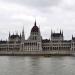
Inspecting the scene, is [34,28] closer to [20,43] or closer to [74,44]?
[20,43]

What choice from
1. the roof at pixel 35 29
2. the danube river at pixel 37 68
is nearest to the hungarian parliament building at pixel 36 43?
the roof at pixel 35 29

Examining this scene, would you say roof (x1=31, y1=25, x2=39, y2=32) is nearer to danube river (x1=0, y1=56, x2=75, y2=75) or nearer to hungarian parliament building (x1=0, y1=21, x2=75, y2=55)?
hungarian parliament building (x1=0, y1=21, x2=75, y2=55)

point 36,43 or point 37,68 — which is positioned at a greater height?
point 36,43

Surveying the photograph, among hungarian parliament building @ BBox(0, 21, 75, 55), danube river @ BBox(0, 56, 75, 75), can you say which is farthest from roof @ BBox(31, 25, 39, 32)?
danube river @ BBox(0, 56, 75, 75)

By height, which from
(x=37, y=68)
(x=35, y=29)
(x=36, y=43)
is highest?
(x=35, y=29)

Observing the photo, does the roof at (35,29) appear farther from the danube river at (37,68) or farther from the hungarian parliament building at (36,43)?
the danube river at (37,68)

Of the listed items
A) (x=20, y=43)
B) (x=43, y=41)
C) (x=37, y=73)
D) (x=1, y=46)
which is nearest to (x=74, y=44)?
(x=43, y=41)

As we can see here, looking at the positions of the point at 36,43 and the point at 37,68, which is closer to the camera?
the point at 37,68

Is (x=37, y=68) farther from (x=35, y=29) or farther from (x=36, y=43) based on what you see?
(x=35, y=29)

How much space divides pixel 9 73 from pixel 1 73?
A: 1.08 m

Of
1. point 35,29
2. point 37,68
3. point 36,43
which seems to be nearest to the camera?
point 37,68

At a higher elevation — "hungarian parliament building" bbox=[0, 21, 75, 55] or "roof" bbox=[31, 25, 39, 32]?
"roof" bbox=[31, 25, 39, 32]

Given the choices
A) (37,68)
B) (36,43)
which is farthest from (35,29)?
(37,68)

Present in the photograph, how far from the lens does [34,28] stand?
123 m
